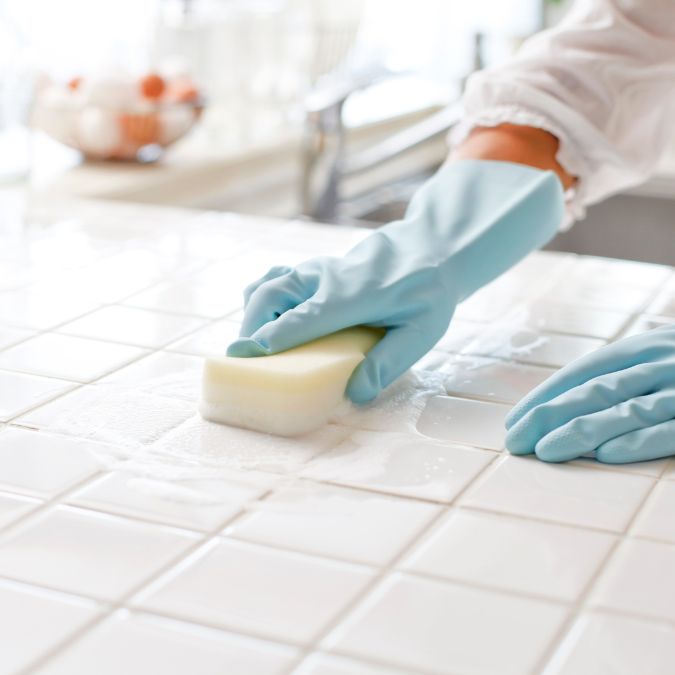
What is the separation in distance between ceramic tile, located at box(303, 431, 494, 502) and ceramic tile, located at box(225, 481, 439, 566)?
2 cm

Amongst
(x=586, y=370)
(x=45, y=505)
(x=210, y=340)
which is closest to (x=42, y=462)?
(x=45, y=505)

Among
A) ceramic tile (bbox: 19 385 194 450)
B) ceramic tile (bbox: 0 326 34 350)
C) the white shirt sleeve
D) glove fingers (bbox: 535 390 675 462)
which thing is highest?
the white shirt sleeve

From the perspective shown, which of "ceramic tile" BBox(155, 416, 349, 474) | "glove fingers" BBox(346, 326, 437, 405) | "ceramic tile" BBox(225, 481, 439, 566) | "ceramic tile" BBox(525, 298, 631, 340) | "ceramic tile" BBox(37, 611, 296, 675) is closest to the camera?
"ceramic tile" BBox(37, 611, 296, 675)

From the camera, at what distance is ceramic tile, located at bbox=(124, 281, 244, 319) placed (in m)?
1.11

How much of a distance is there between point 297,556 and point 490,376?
1.16 feet

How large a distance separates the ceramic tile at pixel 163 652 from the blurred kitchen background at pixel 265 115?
50.1 inches

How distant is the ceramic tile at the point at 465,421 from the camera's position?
0.83 metres

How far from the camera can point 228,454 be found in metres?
0.79

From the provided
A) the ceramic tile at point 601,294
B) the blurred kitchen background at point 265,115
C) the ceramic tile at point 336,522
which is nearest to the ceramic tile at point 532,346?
the ceramic tile at point 601,294

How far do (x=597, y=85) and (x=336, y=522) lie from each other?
63 cm

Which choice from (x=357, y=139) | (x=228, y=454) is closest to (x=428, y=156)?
(x=357, y=139)

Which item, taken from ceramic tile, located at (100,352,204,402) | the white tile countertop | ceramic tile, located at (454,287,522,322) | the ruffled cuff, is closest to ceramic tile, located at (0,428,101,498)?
the white tile countertop

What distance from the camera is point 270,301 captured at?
37.2 inches

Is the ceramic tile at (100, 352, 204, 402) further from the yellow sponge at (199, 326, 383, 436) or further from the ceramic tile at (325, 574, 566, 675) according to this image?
the ceramic tile at (325, 574, 566, 675)
